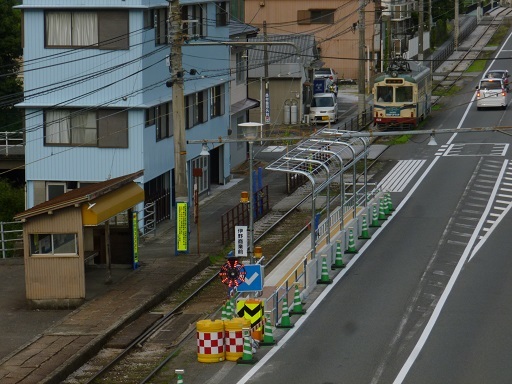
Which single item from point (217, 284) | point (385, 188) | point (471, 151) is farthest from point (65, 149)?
point (471, 151)

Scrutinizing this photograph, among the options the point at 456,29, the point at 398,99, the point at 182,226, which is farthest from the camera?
the point at 456,29

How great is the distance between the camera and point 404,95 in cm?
5781

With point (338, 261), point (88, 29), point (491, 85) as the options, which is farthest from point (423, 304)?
point (491, 85)

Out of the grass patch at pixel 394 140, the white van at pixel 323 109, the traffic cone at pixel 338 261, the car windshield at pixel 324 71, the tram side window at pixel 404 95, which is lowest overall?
the traffic cone at pixel 338 261

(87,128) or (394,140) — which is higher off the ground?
(87,128)

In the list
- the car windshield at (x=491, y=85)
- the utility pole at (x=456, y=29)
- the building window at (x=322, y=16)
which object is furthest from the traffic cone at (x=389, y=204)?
the utility pole at (x=456, y=29)

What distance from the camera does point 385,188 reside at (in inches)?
1773

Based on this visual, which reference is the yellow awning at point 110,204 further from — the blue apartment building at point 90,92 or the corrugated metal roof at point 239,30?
the corrugated metal roof at point 239,30

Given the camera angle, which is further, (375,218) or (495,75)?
(495,75)

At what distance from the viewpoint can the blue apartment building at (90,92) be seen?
38000 mm

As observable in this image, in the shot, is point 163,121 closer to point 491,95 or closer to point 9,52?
point 9,52

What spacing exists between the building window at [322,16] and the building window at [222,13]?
105 feet

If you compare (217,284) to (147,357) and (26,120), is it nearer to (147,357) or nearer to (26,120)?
(147,357)

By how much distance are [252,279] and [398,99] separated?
3388 centimetres
